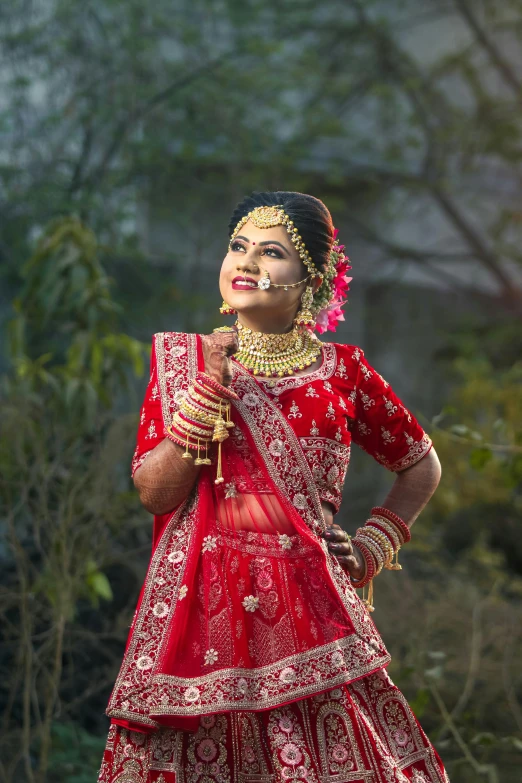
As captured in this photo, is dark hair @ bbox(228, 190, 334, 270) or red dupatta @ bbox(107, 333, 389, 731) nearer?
red dupatta @ bbox(107, 333, 389, 731)

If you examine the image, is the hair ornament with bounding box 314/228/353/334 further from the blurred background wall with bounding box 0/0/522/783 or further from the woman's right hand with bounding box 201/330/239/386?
the blurred background wall with bounding box 0/0/522/783

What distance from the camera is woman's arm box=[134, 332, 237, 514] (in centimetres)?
223

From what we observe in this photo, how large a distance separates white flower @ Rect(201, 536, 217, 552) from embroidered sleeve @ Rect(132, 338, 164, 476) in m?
0.22

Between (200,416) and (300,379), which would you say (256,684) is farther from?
(300,379)

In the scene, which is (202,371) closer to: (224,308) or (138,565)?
(224,308)

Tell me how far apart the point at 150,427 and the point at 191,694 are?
23.1 inches

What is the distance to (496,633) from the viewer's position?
213 inches

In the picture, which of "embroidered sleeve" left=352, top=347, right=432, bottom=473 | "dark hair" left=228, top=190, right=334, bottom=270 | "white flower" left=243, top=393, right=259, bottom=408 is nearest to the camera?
"white flower" left=243, top=393, right=259, bottom=408

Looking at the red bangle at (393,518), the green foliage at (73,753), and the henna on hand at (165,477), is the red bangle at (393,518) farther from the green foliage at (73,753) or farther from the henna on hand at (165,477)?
the green foliage at (73,753)

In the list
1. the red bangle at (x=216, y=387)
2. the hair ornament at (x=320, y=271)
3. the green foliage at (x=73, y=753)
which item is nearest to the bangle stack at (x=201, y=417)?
the red bangle at (x=216, y=387)

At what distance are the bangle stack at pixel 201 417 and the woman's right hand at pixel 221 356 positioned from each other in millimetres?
25

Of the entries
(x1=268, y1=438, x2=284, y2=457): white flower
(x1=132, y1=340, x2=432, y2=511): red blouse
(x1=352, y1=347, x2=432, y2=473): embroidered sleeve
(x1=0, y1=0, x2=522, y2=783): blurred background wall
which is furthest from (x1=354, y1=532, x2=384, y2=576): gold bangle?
(x1=0, y1=0, x2=522, y2=783): blurred background wall

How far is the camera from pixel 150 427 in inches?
92.4

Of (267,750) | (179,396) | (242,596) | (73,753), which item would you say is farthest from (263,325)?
(73,753)
